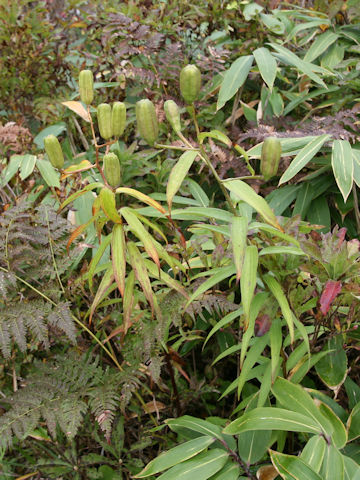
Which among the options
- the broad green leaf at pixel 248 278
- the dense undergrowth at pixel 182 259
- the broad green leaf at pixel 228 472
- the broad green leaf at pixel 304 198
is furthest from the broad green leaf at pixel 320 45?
the broad green leaf at pixel 228 472

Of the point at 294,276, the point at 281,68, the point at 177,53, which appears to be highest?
the point at 177,53

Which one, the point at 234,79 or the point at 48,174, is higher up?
the point at 234,79

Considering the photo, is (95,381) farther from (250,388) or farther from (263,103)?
(263,103)

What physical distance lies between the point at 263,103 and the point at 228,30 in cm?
27

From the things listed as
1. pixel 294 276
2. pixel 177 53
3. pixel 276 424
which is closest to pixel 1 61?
pixel 177 53

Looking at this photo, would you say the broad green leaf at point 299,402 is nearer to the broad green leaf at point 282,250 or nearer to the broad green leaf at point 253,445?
the broad green leaf at point 253,445

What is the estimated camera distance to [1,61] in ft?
5.14

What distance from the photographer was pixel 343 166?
100 centimetres

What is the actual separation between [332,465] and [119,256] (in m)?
0.44

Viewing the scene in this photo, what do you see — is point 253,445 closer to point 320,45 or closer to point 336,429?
point 336,429

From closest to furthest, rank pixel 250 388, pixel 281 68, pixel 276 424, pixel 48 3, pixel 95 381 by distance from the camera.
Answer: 1. pixel 276 424
2. pixel 95 381
3. pixel 250 388
4. pixel 281 68
5. pixel 48 3

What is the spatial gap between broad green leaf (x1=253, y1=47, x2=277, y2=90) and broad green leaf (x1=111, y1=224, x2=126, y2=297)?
578mm

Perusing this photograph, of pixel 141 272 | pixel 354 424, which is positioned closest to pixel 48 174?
pixel 141 272

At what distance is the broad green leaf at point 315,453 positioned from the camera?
731 mm
